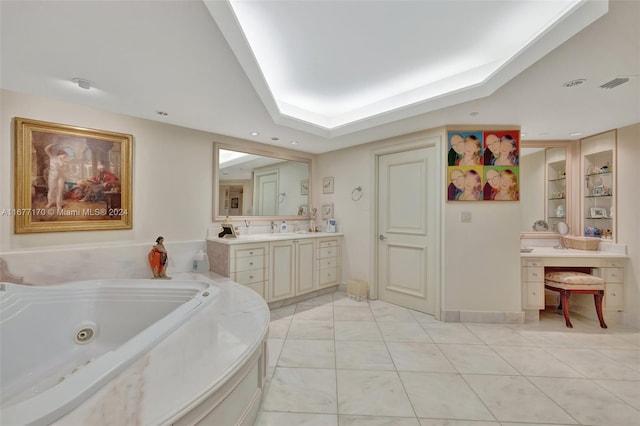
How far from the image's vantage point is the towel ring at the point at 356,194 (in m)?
3.72

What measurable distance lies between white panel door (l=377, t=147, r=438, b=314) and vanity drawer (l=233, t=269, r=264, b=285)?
1614mm

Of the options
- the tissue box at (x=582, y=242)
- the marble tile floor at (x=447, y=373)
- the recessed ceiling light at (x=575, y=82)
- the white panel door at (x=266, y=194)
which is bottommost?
the marble tile floor at (x=447, y=373)

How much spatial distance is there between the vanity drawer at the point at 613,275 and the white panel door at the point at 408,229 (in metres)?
1.77

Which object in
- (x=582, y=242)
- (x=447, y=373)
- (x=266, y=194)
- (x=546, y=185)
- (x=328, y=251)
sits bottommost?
(x=447, y=373)

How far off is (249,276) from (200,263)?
576 millimetres

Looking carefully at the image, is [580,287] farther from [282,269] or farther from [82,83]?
[82,83]

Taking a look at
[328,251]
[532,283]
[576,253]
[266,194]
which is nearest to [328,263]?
[328,251]

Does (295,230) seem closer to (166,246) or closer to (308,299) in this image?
(308,299)

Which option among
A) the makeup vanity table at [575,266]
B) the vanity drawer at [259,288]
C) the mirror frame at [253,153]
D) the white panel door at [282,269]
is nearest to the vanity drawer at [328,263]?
the white panel door at [282,269]

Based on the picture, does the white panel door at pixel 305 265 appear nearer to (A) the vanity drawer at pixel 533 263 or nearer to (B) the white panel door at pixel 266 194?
(B) the white panel door at pixel 266 194

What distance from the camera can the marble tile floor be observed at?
1.53 m

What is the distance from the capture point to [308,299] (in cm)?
359

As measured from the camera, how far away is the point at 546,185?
3.45 metres

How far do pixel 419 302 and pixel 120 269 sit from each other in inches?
128
